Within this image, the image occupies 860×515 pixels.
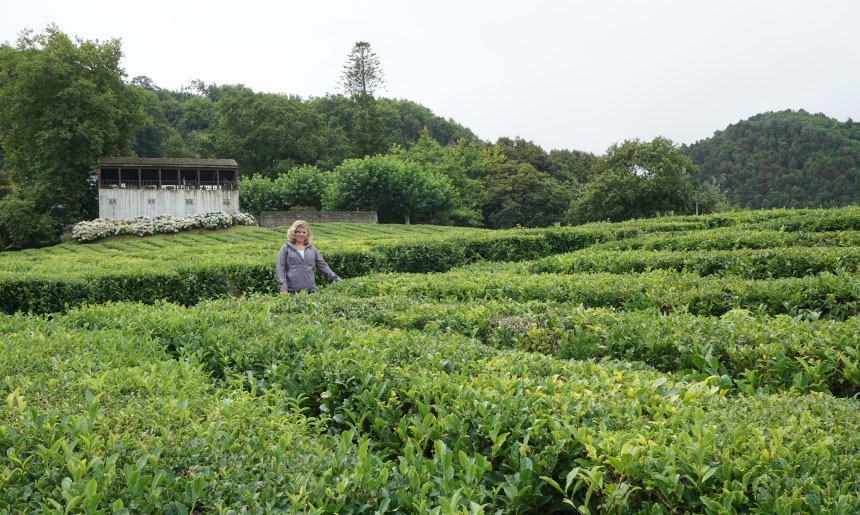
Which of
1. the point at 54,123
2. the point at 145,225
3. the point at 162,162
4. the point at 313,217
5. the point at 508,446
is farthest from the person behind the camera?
the point at 313,217

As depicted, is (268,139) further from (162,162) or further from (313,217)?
(313,217)

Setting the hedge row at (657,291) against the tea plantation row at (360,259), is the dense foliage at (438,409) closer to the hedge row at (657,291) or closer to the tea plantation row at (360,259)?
the hedge row at (657,291)

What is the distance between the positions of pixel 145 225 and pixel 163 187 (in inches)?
216

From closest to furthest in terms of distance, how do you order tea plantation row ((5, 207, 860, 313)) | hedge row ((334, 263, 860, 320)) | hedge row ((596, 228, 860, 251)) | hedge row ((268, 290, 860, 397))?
hedge row ((268, 290, 860, 397)), hedge row ((334, 263, 860, 320)), tea plantation row ((5, 207, 860, 313)), hedge row ((596, 228, 860, 251))

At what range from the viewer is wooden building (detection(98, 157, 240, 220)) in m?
36.6

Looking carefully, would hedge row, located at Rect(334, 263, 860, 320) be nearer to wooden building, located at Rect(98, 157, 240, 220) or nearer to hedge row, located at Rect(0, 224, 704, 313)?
hedge row, located at Rect(0, 224, 704, 313)

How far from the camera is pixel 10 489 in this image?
2.31 meters

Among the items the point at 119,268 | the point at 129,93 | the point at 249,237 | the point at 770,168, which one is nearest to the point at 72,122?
the point at 129,93

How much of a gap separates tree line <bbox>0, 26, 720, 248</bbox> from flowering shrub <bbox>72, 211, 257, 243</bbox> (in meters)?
3.03

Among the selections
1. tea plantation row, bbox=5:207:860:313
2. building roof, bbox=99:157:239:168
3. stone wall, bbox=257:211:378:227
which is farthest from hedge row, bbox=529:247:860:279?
building roof, bbox=99:157:239:168

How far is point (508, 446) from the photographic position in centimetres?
282

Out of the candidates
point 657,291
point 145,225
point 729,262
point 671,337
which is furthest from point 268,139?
point 671,337

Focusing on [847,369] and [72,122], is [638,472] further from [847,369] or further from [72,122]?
[72,122]

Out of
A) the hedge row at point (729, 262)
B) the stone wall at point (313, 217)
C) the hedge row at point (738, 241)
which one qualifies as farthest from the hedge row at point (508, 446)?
the stone wall at point (313, 217)
